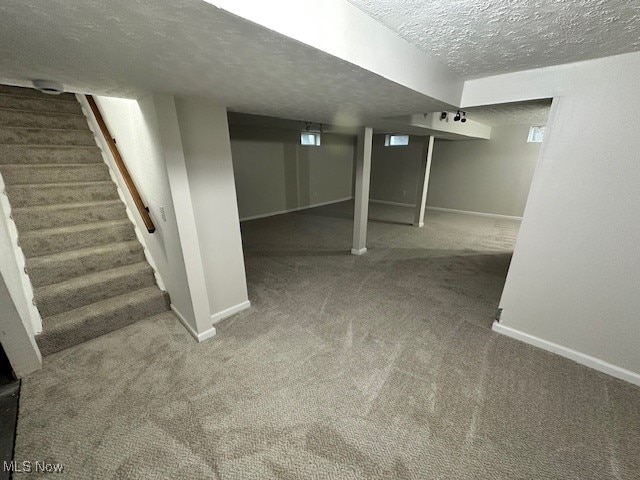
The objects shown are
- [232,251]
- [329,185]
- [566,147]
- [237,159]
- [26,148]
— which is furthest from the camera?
[329,185]

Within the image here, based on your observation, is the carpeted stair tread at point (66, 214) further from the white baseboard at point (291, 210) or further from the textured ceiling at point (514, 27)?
the white baseboard at point (291, 210)

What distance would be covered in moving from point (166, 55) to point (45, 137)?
10.1ft

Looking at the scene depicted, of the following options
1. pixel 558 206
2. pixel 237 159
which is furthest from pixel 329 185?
pixel 558 206

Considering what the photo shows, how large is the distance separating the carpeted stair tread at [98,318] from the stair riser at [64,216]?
35.4 inches

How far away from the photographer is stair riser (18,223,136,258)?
221cm

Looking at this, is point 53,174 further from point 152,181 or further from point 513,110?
point 513,110

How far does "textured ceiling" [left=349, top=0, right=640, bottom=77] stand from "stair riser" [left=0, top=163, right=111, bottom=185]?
3.31m

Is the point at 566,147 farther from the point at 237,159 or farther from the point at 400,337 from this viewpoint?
the point at 237,159

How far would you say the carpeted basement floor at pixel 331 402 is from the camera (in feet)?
4.19

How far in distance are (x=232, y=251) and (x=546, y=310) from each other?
269cm

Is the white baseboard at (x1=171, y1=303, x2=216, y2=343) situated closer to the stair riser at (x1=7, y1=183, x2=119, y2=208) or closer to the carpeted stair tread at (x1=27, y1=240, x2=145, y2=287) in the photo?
the carpeted stair tread at (x1=27, y1=240, x2=145, y2=287)

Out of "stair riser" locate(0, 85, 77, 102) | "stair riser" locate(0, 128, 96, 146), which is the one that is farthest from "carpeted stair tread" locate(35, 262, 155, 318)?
"stair riser" locate(0, 85, 77, 102)

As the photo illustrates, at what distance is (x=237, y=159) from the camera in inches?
217

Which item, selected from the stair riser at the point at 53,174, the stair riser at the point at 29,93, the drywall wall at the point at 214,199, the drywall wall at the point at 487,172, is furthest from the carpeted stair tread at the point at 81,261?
the drywall wall at the point at 487,172
